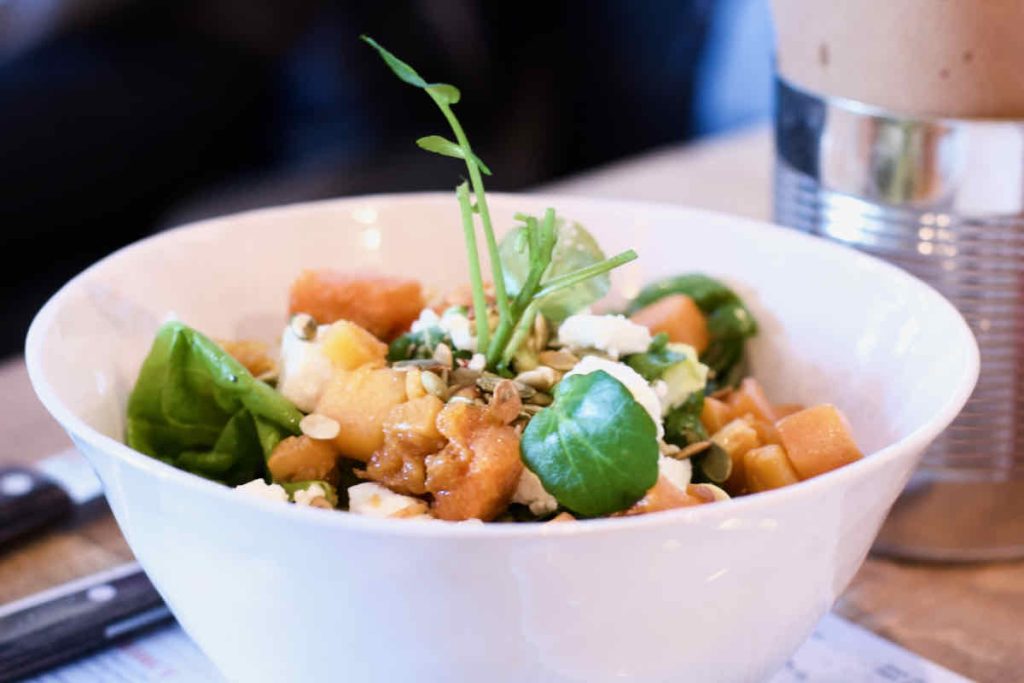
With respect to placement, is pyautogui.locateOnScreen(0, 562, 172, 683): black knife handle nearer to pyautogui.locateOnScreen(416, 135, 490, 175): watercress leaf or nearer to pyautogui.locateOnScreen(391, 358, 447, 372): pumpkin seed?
pyautogui.locateOnScreen(391, 358, 447, 372): pumpkin seed

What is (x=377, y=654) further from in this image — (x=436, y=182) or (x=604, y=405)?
(x=436, y=182)

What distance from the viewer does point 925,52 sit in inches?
37.7

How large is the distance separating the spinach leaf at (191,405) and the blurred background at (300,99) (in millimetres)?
1463

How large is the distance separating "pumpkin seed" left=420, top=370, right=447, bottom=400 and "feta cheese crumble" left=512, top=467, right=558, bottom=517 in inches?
3.5

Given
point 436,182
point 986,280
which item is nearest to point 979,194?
point 986,280

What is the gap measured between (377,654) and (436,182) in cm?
269

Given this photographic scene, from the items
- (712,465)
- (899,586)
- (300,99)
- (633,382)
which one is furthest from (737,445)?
(300,99)

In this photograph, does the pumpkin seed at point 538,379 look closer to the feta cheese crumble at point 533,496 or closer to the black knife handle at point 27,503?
the feta cheese crumble at point 533,496

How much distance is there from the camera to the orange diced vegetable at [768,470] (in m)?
0.85

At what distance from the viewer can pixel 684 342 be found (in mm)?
1022

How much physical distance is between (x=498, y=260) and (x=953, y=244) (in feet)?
1.42

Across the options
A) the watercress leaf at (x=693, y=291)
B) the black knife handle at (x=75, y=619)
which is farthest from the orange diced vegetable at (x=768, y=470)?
the black knife handle at (x=75, y=619)

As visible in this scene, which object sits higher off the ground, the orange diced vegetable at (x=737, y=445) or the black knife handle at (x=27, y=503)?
the orange diced vegetable at (x=737, y=445)

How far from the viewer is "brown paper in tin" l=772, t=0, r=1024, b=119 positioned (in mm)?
940
